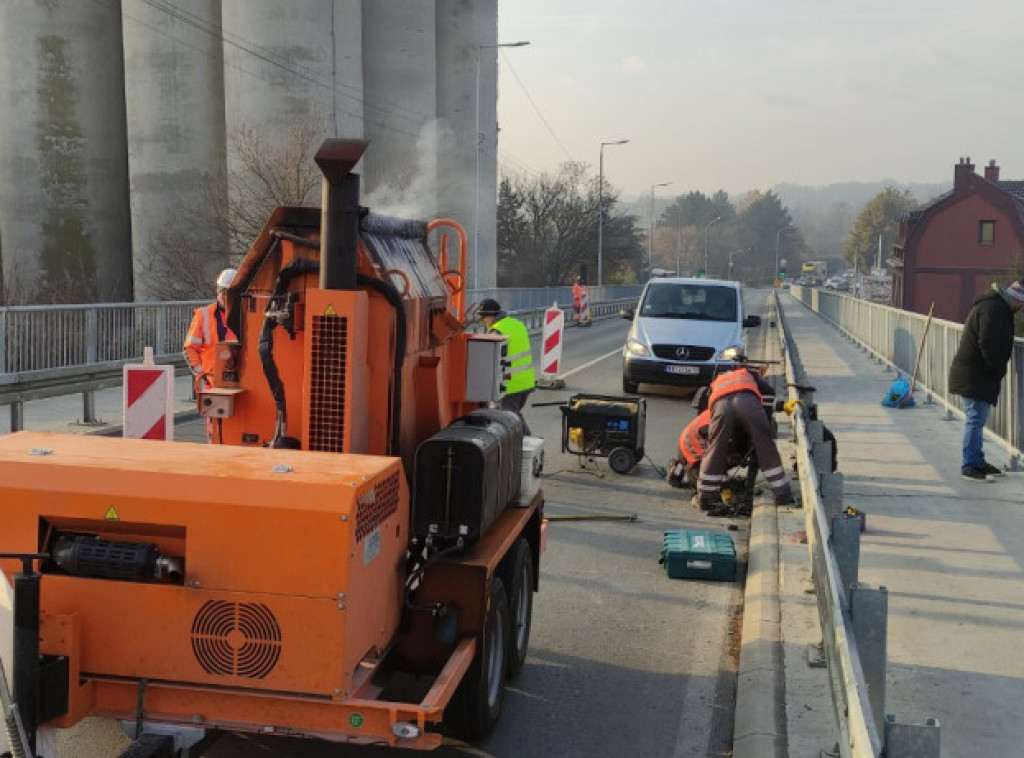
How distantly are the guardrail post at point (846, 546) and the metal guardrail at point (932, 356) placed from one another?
20.2ft

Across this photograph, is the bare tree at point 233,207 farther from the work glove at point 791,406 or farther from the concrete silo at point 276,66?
the work glove at point 791,406

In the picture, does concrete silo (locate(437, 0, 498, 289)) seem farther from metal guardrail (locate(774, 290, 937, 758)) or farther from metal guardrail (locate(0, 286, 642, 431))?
metal guardrail (locate(774, 290, 937, 758))

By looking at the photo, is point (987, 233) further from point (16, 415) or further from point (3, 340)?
point (16, 415)

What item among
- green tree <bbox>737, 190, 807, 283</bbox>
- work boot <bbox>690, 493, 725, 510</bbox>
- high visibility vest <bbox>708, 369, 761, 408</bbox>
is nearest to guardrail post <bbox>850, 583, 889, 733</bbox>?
high visibility vest <bbox>708, 369, 761, 408</bbox>

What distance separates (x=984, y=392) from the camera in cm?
1021

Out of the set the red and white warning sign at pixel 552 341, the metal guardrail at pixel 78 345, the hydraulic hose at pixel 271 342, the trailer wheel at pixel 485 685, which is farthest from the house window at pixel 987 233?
the hydraulic hose at pixel 271 342

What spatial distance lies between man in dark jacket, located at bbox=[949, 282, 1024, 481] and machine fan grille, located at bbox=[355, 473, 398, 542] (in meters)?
7.29

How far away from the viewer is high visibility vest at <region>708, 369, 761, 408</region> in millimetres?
9469

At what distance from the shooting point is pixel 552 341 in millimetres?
19703

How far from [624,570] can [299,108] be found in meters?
30.3

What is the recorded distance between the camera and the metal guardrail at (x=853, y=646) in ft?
10.4

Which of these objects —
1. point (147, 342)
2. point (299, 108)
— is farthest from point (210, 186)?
point (147, 342)

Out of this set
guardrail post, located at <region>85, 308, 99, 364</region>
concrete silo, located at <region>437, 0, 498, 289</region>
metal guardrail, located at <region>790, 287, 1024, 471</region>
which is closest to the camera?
metal guardrail, located at <region>790, 287, 1024, 471</region>

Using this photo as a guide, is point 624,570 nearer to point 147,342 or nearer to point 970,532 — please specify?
point 970,532
